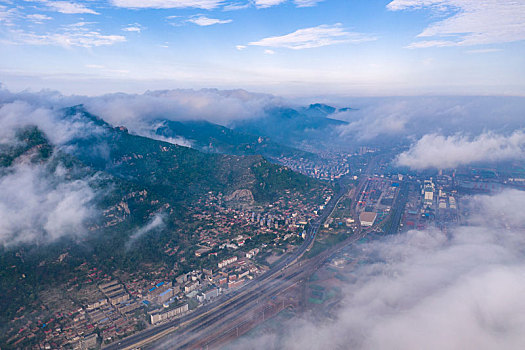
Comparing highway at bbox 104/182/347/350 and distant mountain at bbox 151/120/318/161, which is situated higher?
distant mountain at bbox 151/120/318/161

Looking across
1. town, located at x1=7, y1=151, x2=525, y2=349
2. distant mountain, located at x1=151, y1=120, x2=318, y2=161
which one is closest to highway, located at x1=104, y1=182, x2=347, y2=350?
town, located at x1=7, y1=151, x2=525, y2=349

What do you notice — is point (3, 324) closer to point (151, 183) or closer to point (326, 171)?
point (151, 183)

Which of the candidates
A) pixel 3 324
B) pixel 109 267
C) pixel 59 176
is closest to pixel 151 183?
pixel 59 176

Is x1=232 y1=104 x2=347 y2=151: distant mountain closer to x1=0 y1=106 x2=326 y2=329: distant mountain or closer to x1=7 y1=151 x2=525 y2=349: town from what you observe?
x1=7 y1=151 x2=525 y2=349: town

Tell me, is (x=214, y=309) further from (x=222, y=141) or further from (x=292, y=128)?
(x=292, y=128)

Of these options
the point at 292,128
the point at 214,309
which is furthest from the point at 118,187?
the point at 292,128

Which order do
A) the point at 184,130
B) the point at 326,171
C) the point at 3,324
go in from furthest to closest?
the point at 184,130 → the point at 326,171 → the point at 3,324

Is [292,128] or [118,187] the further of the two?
[292,128]

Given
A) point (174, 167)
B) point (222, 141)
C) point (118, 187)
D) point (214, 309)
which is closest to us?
point (214, 309)
